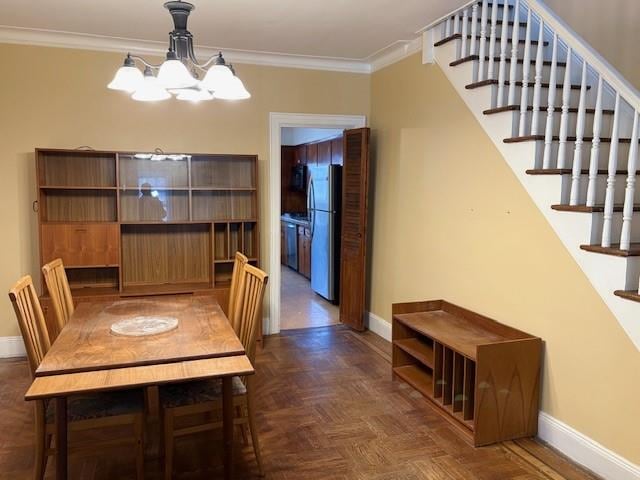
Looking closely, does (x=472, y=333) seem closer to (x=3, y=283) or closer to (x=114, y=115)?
(x=114, y=115)

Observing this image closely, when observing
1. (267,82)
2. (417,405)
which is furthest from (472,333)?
(267,82)

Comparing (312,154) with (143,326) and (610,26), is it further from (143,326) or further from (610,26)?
(143,326)

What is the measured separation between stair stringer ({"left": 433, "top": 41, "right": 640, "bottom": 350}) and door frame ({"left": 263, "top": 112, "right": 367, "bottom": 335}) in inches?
59.4

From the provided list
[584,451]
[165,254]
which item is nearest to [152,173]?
[165,254]

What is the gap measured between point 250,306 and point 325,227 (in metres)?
3.24

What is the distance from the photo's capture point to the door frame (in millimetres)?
4641

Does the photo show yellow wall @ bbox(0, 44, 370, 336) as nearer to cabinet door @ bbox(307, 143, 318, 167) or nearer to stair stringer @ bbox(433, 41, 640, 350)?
stair stringer @ bbox(433, 41, 640, 350)

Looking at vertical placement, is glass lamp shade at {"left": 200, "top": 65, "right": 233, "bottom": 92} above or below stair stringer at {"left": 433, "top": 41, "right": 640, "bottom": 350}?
above

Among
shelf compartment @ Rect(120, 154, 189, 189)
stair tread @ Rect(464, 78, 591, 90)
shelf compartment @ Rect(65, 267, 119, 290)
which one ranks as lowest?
shelf compartment @ Rect(65, 267, 119, 290)

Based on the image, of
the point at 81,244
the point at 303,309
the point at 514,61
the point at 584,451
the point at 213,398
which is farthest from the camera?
the point at 303,309

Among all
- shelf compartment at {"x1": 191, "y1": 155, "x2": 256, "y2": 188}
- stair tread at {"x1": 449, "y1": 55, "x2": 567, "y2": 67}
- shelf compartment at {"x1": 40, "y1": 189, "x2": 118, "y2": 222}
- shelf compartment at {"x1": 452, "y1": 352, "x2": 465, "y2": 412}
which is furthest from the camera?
shelf compartment at {"x1": 191, "y1": 155, "x2": 256, "y2": 188}

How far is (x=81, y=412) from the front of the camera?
2244 millimetres

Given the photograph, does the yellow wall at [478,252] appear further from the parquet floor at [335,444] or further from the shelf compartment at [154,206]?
the shelf compartment at [154,206]

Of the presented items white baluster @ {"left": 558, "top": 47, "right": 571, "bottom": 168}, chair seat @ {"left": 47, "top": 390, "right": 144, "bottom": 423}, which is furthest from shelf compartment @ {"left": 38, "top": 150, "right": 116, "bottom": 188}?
white baluster @ {"left": 558, "top": 47, "right": 571, "bottom": 168}
